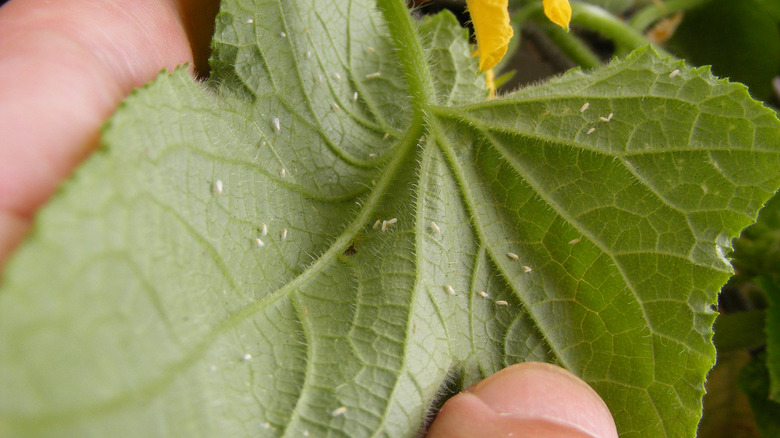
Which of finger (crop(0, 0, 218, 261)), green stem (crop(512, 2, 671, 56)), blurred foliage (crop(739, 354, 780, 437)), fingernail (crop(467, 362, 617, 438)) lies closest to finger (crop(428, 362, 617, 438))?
fingernail (crop(467, 362, 617, 438))

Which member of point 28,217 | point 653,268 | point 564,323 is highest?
point 28,217

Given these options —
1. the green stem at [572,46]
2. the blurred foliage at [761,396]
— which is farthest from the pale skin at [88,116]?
the green stem at [572,46]

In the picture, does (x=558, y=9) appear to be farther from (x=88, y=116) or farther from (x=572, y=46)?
(x=572, y=46)

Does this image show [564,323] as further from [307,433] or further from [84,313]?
[84,313]

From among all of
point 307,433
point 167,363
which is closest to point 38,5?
point 167,363

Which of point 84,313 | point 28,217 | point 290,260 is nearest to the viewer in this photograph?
point 84,313

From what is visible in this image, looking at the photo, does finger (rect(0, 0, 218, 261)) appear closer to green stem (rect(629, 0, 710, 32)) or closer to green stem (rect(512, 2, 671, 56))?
green stem (rect(512, 2, 671, 56))
